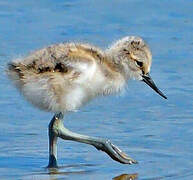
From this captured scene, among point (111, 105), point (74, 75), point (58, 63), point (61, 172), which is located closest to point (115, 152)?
point (61, 172)

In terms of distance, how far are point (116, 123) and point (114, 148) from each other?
693mm

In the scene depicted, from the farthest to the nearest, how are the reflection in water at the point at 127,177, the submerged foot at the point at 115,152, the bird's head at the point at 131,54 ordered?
the bird's head at the point at 131,54, the submerged foot at the point at 115,152, the reflection in water at the point at 127,177

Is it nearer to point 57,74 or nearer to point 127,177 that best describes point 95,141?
point 127,177

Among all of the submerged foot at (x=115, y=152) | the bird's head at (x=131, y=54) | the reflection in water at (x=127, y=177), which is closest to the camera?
the reflection in water at (x=127, y=177)

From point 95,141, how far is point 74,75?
501mm

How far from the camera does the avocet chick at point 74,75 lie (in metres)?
6.42

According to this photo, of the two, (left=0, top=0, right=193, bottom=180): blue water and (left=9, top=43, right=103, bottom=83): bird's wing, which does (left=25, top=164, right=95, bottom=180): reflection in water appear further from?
(left=9, top=43, right=103, bottom=83): bird's wing

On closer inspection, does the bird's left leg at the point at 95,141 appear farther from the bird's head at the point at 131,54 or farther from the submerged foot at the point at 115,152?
the bird's head at the point at 131,54

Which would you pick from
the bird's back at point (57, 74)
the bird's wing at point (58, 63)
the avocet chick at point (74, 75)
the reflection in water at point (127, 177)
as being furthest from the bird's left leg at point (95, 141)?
Result: the bird's wing at point (58, 63)

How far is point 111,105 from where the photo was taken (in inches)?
303

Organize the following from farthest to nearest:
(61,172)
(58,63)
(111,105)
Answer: (111,105), (61,172), (58,63)

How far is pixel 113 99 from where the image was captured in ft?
25.7

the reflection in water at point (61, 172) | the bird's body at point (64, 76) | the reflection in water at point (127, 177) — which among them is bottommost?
the reflection in water at point (127, 177)

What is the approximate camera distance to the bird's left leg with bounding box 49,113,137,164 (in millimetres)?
6562
